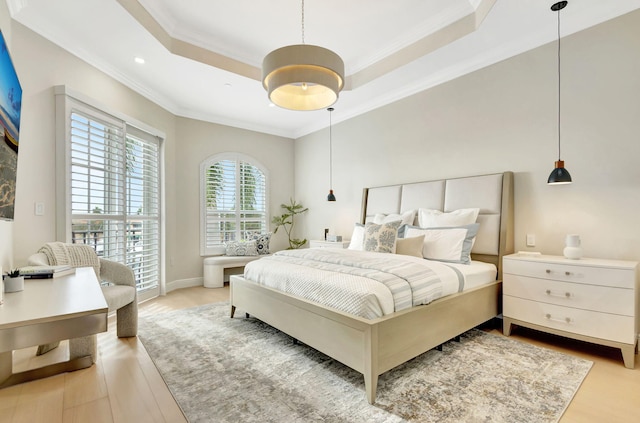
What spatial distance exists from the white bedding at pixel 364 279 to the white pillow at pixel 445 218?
473 mm

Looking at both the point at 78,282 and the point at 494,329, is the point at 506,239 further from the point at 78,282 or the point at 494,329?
the point at 78,282

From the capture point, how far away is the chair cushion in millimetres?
2525

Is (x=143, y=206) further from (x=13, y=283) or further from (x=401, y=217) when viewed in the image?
(x=401, y=217)

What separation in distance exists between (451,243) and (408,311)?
4.20 feet

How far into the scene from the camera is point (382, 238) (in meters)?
3.25

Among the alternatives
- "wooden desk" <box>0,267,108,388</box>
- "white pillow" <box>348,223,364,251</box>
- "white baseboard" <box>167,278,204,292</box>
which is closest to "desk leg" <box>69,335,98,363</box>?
"wooden desk" <box>0,267,108,388</box>

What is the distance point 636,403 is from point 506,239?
1528 mm

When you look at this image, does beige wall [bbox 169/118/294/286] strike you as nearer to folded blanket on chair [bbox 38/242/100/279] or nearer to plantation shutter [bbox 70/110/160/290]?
plantation shutter [bbox 70/110/160/290]

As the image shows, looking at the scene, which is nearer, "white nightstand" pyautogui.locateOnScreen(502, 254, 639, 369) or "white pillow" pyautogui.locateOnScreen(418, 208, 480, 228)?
"white nightstand" pyautogui.locateOnScreen(502, 254, 639, 369)

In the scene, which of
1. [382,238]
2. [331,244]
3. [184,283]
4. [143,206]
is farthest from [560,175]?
[184,283]

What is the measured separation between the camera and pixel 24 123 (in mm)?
2588

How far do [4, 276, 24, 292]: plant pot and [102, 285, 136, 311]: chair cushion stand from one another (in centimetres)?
94

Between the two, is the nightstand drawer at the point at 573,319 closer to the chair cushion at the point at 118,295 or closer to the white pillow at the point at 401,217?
the white pillow at the point at 401,217

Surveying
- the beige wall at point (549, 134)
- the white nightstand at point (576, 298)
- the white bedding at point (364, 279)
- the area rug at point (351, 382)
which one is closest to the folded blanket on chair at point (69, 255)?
the area rug at point (351, 382)
